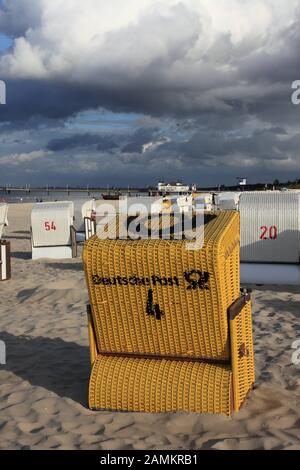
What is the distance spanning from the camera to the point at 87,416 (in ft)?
15.4

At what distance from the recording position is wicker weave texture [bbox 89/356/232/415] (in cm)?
451

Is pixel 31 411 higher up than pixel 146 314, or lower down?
lower down

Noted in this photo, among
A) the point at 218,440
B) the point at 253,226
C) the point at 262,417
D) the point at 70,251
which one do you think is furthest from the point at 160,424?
the point at 70,251

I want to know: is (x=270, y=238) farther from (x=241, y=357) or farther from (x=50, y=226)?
(x=50, y=226)

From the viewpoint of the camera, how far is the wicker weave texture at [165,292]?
170 inches

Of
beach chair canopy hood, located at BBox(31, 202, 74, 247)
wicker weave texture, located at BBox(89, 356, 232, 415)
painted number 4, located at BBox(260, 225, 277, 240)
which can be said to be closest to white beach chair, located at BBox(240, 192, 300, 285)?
painted number 4, located at BBox(260, 225, 277, 240)

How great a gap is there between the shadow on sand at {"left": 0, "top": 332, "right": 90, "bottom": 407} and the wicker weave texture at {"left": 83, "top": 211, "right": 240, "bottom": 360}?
3.03 feet

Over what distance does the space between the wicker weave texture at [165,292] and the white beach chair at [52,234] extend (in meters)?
12.2

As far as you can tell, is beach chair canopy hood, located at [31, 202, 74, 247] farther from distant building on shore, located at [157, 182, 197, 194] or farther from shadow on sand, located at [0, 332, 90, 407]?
distant building on shore, located at [157, 182, 197, 194]

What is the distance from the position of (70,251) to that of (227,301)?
12.7 m

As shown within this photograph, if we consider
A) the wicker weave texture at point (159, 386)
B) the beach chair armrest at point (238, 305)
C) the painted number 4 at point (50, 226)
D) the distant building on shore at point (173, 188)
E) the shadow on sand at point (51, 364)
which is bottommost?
the shadow on sand at point (51, 364)

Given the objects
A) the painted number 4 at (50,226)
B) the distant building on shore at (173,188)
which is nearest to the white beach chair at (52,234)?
the painted number 4 at (50,226)

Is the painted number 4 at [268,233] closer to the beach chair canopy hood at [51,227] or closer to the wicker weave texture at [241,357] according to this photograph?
the wicker weave texture at [241,357]

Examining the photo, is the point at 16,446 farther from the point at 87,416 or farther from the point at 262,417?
the point at 262,417
